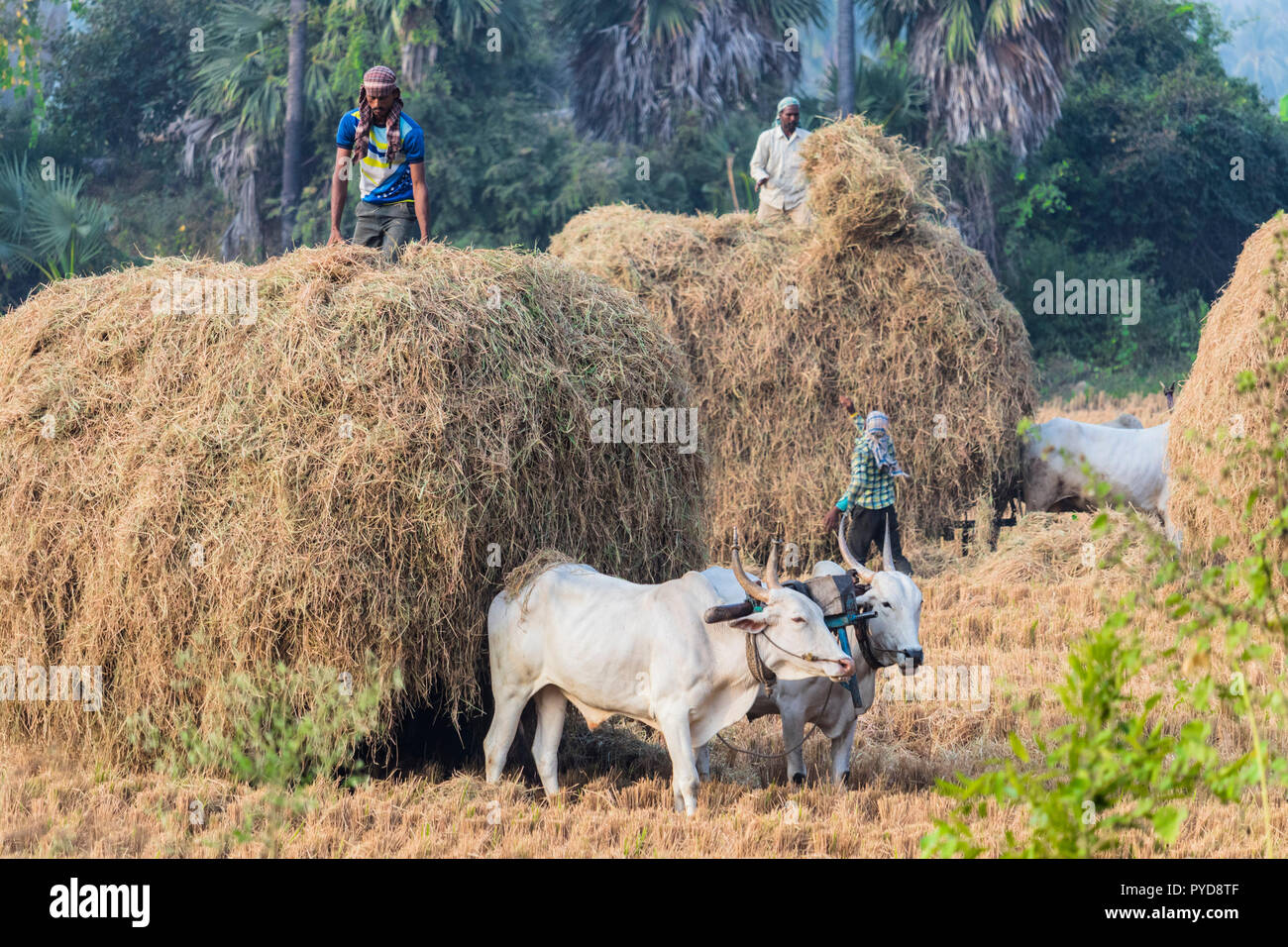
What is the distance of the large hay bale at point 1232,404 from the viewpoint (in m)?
9.28

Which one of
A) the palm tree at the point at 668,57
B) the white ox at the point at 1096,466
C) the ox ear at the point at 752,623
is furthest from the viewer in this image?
the palm tree at the point at 668,57

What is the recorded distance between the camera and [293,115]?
78.1 feet

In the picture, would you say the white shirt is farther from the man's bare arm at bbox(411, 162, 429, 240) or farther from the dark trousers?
the man's bare arm at bbox(411, 162, 429, 240)

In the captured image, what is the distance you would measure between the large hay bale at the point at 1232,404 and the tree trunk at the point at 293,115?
55.5ft

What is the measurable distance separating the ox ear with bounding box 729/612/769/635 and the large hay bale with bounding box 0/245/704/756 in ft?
3.95

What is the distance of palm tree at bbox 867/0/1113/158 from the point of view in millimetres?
23766

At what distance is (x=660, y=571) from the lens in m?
7.76

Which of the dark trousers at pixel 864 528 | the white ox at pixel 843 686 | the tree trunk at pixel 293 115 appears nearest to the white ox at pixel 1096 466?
the dark trousers at pixel 864 528

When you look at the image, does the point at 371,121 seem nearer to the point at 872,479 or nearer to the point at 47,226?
the point at 872,479

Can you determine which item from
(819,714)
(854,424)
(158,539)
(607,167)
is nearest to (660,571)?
(819,714)

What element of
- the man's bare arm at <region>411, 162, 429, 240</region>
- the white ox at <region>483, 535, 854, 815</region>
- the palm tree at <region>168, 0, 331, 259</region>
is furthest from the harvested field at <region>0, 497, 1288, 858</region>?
the palm tree at <region>168, 0, 331, 259</region>

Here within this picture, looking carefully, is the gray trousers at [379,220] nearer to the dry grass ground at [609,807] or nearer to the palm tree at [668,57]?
the dry grass ground at [609,807]

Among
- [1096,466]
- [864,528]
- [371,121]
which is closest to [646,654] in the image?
[371,121]

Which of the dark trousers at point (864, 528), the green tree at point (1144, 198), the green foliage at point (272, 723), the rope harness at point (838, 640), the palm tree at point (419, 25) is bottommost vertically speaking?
the green foliage at point (272, 723)
